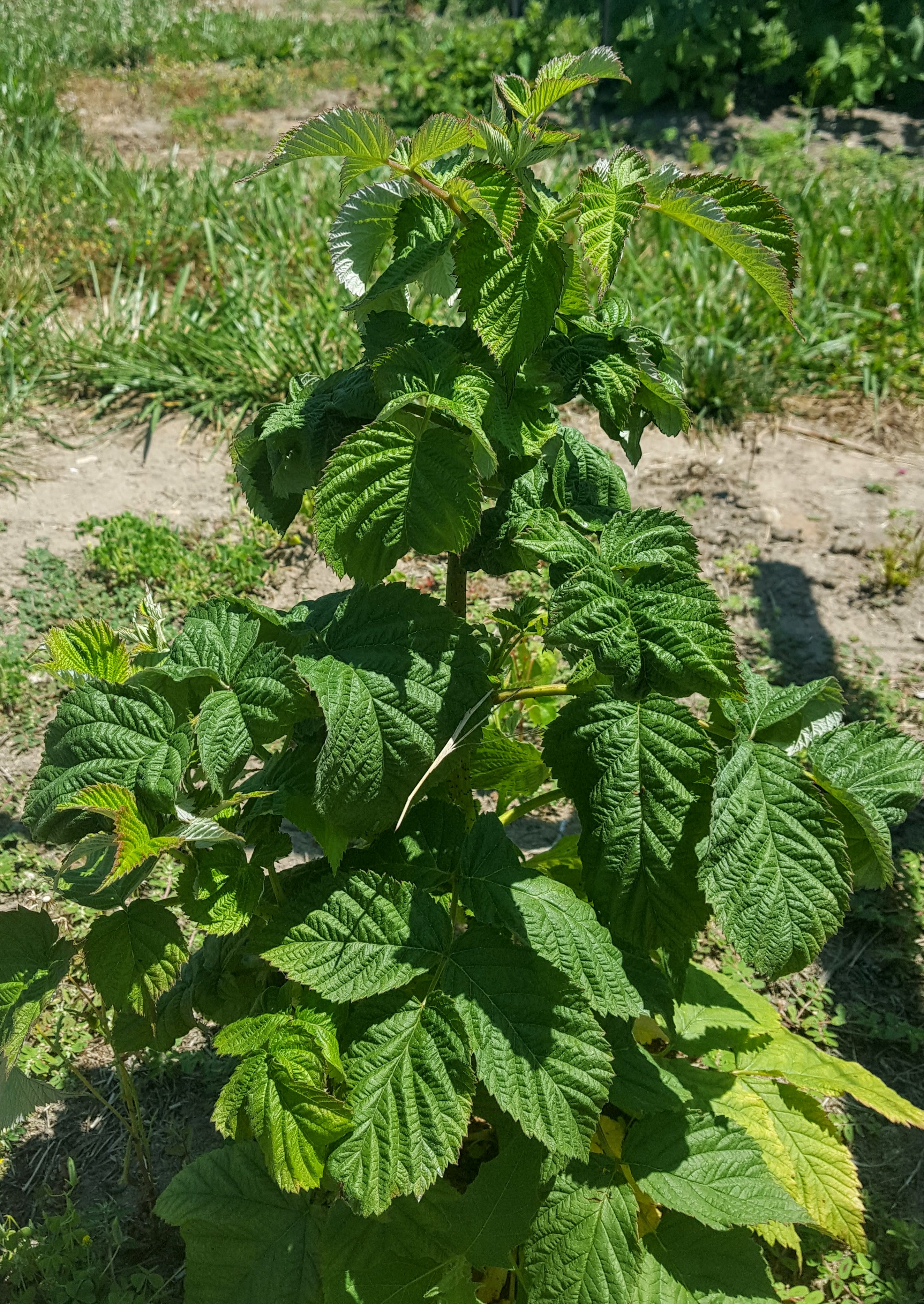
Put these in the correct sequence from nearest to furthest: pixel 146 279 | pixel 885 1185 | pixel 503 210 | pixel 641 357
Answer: pixel 503 210
pixel 641 357
pixel 885 1185
pixel 146 279

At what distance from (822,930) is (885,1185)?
4.19 ft

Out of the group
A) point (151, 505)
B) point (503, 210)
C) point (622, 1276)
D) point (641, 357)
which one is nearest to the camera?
point (503, 210)

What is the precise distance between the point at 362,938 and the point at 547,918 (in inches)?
9.5

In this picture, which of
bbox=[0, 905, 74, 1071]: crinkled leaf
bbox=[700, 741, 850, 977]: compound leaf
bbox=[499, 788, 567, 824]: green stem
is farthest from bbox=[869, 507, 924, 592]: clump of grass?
bbox=[0, 905, 74, 1071]: crinkled leaf

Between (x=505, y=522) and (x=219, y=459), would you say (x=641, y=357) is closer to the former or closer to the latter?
(x=505, y=522)

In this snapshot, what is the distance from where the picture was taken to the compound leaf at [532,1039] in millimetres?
1289

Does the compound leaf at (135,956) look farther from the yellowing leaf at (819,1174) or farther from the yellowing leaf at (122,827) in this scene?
the yellowing leaf at (819,1174)

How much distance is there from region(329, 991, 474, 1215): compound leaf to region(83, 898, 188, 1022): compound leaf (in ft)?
0.87

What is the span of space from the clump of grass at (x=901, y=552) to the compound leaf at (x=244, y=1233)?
303 cm

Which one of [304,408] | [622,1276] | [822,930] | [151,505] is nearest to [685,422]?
[304,408]

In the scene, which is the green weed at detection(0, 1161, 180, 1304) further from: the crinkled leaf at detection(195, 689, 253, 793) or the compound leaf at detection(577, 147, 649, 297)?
the compound leaf at detection(577, 147, 649, 297)

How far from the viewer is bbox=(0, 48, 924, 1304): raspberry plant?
122 cm

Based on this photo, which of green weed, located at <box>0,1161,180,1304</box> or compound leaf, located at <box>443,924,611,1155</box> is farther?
green weed, located at <box>0,1161,180,1304</box>

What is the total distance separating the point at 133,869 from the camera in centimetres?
125
